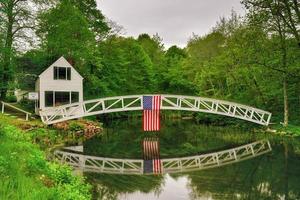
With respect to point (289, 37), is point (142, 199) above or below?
below

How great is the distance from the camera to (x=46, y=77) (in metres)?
36.1

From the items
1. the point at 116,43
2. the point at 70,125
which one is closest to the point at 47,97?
the point at 70,125

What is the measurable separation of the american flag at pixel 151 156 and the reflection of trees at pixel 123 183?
161cm

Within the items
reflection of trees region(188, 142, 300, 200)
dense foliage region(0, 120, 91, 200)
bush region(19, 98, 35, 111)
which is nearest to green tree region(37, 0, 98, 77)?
bush region(19, 98, 35, 111)

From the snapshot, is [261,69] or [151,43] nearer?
[261,69]

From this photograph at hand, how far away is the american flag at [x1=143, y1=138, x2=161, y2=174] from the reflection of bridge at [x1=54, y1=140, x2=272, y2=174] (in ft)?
0.77

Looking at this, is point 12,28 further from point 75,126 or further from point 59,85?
point 75,126

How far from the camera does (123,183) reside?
1566cm

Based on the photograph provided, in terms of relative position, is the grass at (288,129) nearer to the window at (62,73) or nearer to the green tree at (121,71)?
the green tree at (121,71)

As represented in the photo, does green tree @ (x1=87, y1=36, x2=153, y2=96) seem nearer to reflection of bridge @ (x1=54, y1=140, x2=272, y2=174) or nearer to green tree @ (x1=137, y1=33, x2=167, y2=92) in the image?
green tree @ (x1=137, y1=33, x2=167, y2=92)

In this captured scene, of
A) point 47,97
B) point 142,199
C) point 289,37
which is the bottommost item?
point 142,199

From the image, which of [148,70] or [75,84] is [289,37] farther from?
[148,70]

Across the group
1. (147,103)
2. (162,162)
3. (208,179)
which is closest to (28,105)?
(147,103)

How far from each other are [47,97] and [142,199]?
24.7 m
